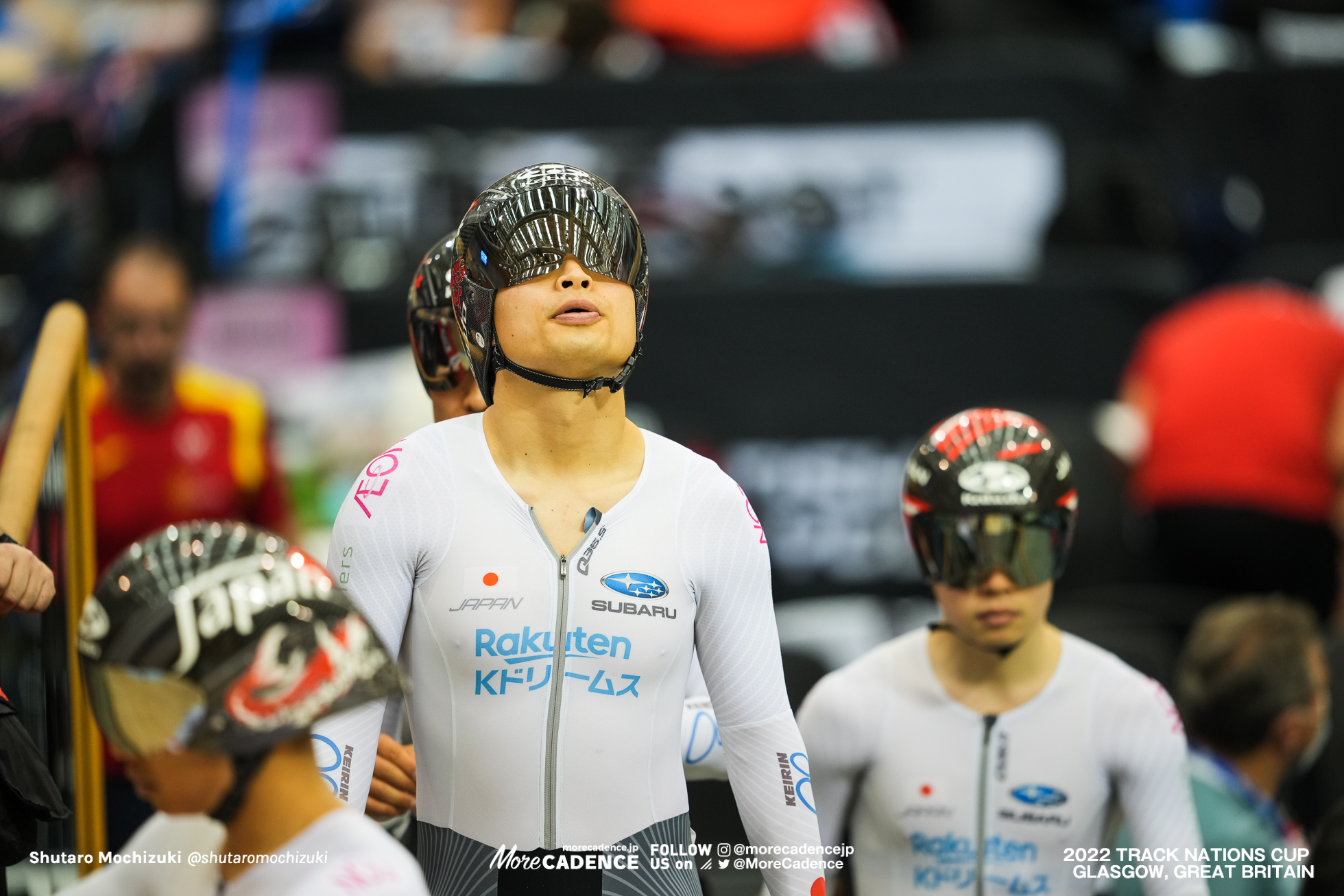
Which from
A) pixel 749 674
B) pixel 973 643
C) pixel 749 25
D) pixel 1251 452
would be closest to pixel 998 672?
pixel 973 643

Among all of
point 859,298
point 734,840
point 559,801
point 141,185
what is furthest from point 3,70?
point 559,801

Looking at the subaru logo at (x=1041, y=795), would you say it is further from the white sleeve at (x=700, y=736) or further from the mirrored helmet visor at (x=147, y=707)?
the mirrored helmet visor at (x=147, y=707)

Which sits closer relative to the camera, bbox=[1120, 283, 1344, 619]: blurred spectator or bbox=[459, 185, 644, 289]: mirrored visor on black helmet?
bbox=[459, 185, 644, 289]: mirrored visor on black helmet

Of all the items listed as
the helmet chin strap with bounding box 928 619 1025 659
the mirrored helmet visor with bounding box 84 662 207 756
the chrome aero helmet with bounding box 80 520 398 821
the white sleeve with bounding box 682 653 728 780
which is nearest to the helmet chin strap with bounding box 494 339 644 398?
the white sleeve with bounding box 682 653 728 780

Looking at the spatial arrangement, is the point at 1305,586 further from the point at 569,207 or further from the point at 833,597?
the point at 569,207

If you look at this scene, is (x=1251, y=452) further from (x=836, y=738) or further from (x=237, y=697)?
(x=237, y=697)

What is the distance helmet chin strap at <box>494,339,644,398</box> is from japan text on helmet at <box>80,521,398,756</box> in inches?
37.2

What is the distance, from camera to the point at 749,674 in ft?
12.3

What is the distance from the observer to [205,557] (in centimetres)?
281

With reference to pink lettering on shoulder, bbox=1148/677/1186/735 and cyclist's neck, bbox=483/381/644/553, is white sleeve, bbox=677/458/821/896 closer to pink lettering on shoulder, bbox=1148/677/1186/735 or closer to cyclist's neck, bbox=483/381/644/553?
cyclist's neck, bbox=483/381/644/553

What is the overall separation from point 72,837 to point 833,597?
451 cm

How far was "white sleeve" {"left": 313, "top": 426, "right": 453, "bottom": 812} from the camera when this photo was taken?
3572mm

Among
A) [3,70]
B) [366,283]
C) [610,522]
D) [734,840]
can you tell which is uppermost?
[3,70]

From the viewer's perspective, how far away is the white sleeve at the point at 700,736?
13.7 ft
